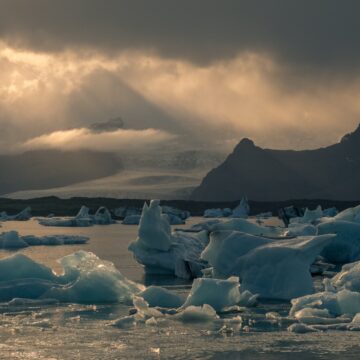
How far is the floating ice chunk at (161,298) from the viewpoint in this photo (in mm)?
16875

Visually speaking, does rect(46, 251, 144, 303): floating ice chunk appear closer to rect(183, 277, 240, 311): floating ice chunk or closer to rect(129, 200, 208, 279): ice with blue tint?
rect(183, 277, 240, 311): floating ice chunk

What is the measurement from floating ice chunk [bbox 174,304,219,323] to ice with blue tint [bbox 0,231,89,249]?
20380mm

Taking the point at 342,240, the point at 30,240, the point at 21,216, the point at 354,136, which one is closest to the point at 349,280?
the point at 342,240

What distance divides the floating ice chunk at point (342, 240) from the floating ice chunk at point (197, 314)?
12.8 m

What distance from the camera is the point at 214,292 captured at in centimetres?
1670

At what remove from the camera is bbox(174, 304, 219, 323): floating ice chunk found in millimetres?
15570

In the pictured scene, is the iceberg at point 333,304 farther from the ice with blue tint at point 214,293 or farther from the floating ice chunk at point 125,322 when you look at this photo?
the floating ice chunk at point 125,322

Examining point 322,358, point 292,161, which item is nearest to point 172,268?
point 322,358

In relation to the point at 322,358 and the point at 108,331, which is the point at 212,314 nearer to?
the point at 108,331

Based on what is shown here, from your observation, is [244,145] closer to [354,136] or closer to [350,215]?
[354,136]

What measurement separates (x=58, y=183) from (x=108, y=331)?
153982mm

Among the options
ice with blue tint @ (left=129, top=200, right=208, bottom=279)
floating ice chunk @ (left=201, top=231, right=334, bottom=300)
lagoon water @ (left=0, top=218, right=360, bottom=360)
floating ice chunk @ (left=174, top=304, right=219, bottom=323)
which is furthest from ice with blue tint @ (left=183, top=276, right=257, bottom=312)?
ice with blue tint @ (left=129, top=200, right=208, bottom=279)

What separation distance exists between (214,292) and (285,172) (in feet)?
437

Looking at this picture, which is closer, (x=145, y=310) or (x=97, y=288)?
(x=145, y=310)
